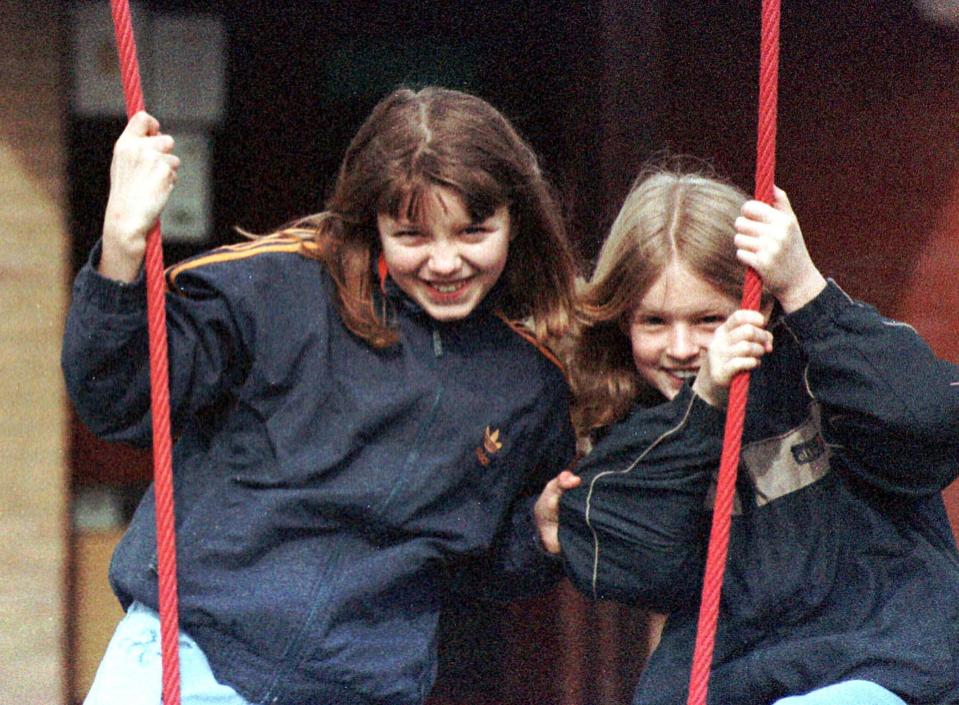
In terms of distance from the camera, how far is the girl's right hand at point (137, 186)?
1822 millimetres

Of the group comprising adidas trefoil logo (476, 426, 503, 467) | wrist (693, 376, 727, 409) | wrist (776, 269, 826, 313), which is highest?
wrist (776, 269, 826, 313)

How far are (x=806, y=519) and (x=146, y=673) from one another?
825 millimetres

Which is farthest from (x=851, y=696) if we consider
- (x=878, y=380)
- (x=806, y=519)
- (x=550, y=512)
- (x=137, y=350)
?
(x=137, y=350)

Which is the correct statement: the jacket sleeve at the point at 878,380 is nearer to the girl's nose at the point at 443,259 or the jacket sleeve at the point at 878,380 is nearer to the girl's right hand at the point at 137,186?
the girl's nose at the point at 443,259

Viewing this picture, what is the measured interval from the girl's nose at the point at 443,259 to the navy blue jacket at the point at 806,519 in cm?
29

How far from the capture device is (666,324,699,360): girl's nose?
2076 mm

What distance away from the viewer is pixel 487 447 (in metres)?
2.14

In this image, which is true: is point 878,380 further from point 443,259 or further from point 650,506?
point 443,259

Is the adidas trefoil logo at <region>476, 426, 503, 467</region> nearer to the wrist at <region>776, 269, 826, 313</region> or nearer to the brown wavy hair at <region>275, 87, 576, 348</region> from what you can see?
the brown wavy hair at <region>275, 87, 576, 348</region>

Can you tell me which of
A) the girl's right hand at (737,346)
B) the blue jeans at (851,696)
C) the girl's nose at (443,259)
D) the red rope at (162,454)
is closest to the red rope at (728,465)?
the girl's right hand at (737,346)

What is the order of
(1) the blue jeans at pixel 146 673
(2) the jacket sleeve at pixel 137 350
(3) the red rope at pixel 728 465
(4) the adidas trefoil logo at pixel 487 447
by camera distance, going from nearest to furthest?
1. (3) the red rope at pixel 728 465
2. (2) the jacket sleeve at pixel 137 350
3. (1) the blue jeans at pixel 146 673
4. (4) the adidas trefoil logo at pixel 487 447

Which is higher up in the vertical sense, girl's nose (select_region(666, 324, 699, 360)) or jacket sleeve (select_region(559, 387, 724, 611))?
girl's nose (select_region(666, 324, 699, 360))

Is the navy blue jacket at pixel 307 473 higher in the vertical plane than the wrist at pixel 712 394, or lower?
lower

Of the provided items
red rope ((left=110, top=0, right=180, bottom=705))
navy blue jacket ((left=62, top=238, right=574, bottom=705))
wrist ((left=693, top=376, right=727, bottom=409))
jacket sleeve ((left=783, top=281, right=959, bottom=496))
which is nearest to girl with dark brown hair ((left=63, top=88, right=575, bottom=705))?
navy blue jacket ((left=62, top=238, right=574, bottom=705))
